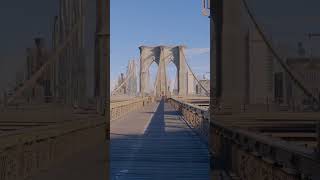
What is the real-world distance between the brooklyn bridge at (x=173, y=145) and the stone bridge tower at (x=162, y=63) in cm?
10097

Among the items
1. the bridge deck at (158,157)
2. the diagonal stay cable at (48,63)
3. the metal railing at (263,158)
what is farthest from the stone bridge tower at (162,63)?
the metal railing at (263,158)

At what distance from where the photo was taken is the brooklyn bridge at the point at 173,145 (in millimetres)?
5406

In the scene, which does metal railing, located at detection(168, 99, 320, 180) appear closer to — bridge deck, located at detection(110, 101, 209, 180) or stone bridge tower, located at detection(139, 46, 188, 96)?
bridge deck, located at detection(110, 101, 209, 180)

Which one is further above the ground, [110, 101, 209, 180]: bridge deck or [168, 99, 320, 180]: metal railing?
[168, 99, 320, 180]: metal railing

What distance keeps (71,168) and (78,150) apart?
0.99 metres

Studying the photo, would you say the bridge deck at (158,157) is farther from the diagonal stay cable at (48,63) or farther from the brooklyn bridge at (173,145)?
the diagonal stay cable at (48,63)

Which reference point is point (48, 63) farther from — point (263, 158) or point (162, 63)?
point (162, 63)

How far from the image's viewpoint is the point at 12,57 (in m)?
5.70

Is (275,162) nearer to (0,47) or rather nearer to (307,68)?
(0,47)

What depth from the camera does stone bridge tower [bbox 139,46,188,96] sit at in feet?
385

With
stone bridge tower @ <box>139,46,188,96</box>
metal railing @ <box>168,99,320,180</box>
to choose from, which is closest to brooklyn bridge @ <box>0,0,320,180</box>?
metal railing @ <box>168,99,320,180</box>

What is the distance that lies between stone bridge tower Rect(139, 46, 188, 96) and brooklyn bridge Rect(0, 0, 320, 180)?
331 ft

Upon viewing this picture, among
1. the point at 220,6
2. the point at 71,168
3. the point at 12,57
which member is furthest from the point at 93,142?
the point at 12,57

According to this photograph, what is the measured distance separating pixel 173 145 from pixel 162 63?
4016 inches
